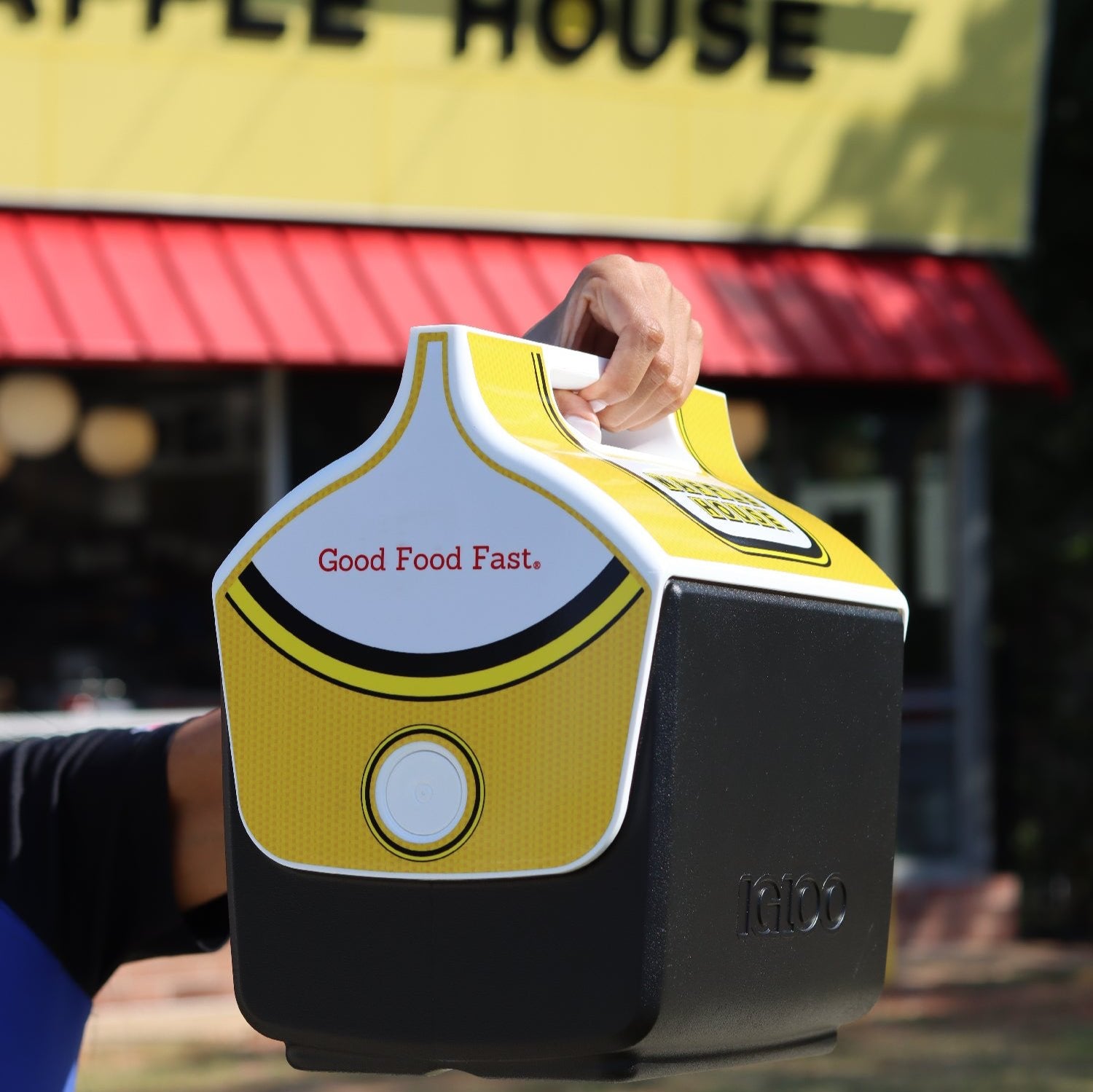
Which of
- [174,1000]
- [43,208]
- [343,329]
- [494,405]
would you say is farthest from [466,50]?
[494,405]

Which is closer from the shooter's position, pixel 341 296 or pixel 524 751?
pixel 524 751

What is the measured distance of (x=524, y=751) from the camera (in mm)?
873

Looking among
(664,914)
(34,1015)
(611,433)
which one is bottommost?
(34,1015)

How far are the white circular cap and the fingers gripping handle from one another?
0.22 meters

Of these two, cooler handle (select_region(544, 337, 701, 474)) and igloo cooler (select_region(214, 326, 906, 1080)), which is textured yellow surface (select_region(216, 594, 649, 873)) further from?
cooler handle (select_region(544, 337, 701, 474))

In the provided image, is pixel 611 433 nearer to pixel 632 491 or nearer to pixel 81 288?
pixel 632 491

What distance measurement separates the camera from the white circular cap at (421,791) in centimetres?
89

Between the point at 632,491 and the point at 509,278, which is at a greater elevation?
the point at 632,491

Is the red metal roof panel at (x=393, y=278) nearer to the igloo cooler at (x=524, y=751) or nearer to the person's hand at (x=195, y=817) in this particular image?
the person's hand at (x=195, y=817)

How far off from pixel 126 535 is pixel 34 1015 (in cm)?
780

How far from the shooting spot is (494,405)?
0.96 m

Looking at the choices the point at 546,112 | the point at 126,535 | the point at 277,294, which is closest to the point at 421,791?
the point at 277,294

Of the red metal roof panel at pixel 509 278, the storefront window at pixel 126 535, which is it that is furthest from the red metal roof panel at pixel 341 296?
the storefront window at pixel 126 535

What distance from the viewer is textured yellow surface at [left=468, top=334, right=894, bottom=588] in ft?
2.96
